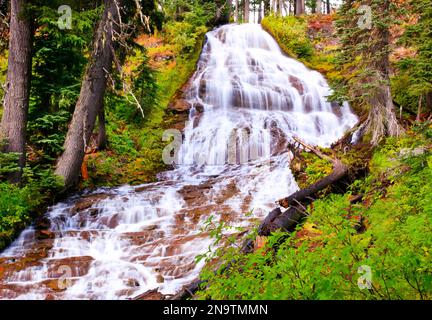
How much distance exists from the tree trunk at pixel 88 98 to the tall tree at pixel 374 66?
663 cm

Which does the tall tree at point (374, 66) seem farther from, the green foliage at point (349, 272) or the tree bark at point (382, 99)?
the green foliage at point (349, 272)

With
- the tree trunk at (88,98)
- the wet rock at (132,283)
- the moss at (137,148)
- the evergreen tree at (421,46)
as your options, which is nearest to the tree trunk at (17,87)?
the tree trunk at (88,98)

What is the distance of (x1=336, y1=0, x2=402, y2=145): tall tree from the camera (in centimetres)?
970

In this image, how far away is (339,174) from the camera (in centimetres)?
857

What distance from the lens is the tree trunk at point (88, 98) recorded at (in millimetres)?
10172

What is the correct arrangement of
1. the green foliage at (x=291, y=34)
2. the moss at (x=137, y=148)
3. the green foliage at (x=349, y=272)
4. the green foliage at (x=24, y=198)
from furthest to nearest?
1. the green foliage at (x=291, y=34)
2. the moss at (x=137, y=148)
3. the green foliage at (x=24, y=198)
4. the green foliage at (x=349, y=272)

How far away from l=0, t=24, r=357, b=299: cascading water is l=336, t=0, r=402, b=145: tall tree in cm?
313

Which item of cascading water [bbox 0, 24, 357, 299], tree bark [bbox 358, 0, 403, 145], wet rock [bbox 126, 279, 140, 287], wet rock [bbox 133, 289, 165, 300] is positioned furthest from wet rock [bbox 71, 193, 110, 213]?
tree bark [bbox 358, 0, 403, 145]

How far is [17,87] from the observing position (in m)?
9.41

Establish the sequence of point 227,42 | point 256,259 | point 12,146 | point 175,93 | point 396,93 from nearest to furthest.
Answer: point 256,259
point 12,146
point 396,93
point 175,93
point 227,42
